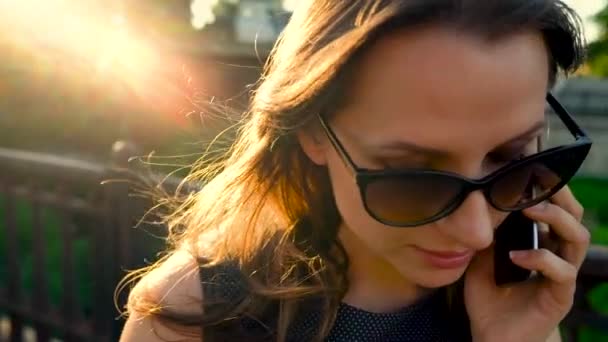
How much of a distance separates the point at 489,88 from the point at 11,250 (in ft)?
12.0

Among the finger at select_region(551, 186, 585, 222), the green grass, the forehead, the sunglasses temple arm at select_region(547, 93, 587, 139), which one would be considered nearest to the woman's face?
the forehead

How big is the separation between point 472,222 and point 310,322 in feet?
1.26

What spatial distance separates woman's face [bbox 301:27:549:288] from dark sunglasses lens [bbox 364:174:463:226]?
0.02 metres

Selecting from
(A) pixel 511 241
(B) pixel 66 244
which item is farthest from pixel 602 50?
(A) pixel 511 241

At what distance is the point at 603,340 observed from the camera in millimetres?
4887

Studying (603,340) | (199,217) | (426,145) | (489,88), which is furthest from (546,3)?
(603,340)

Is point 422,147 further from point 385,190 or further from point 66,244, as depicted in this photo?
point 66,244

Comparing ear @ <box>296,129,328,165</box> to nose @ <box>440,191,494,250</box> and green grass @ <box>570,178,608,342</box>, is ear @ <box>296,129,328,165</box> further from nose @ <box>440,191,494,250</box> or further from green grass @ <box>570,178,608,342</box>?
green grass @ <box>570,178,608,342</box>

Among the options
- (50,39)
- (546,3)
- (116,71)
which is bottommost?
(546,3)

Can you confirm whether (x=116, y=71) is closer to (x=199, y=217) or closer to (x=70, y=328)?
(x=70, y=328)

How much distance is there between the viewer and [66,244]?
12.9 feet

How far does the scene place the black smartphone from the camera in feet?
4.94

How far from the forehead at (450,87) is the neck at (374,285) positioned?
13.6 inches

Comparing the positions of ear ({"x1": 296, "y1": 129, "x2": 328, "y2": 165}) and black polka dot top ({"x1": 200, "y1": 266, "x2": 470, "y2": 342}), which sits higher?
ear ({"x1": 296, "y1": 129, "x2": 328, "y2": 165})
